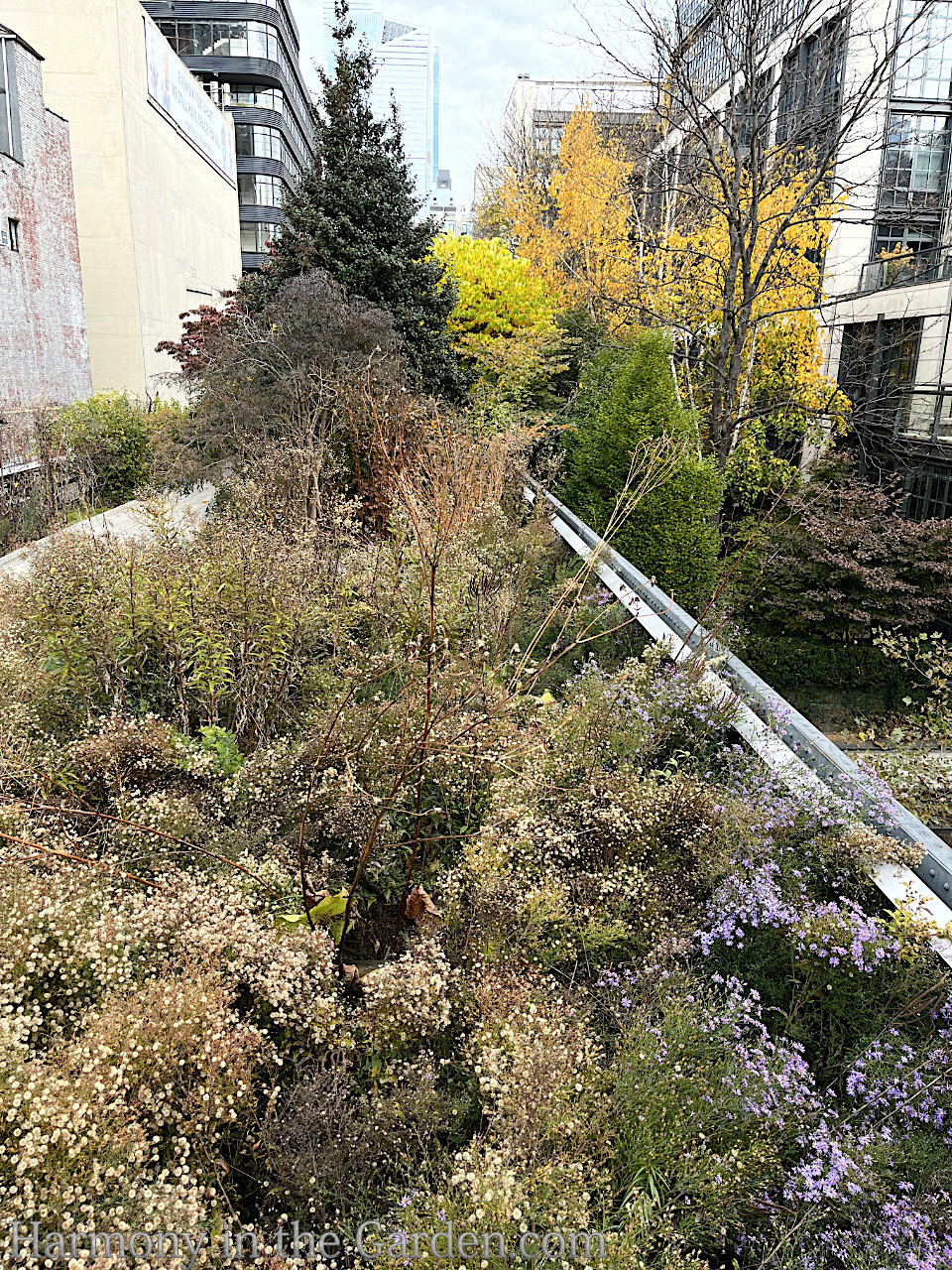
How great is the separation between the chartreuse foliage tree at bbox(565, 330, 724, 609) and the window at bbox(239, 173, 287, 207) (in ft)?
134

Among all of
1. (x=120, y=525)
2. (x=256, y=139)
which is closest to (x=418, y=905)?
(x=120, y=525)

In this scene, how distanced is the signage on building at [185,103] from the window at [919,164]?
19333 millimetres

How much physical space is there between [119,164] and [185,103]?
30.8 ft

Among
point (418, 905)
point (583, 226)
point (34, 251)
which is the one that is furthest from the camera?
point (583, 226)

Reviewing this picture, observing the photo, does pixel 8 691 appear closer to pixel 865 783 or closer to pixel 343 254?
pixel 865 783

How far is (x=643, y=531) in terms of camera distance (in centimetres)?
822

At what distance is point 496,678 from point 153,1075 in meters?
2.93

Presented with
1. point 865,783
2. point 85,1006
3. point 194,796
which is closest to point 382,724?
point 194,796

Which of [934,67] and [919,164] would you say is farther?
[919,164]

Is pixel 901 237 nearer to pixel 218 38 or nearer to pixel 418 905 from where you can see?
pixel 418 905

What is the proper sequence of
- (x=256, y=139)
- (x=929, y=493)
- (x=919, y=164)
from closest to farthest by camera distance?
(x=929, y=493), (x=919, y=164), (x=256, y=139)

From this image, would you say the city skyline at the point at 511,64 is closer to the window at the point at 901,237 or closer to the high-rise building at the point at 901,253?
the high-rise building at the point at 901,253

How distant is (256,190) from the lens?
4281 cm

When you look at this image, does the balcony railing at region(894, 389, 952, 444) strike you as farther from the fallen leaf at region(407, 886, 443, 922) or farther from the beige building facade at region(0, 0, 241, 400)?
the beige building facade at region(0, 0, 241, 400)
